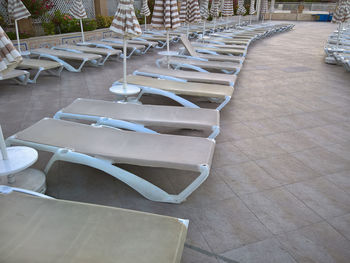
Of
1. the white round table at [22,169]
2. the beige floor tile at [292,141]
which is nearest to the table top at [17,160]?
the white round table at [22,169]

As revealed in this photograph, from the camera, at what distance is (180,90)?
430 centimetres

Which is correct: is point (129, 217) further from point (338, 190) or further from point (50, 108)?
point (50, 108)

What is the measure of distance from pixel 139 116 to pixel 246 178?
1.36 meters

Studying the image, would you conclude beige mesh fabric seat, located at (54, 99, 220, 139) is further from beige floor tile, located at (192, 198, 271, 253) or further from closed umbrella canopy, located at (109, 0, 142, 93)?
closed umbrella canopy, located at (109, 0, 142, 93)

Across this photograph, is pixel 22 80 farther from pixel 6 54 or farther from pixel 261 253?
pixel 261 253

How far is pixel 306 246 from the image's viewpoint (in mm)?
1999

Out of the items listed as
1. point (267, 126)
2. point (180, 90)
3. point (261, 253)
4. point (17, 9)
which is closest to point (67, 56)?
point (17, 9)

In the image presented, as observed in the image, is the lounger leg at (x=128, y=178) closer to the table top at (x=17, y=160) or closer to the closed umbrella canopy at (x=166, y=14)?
the table top at (x=17, y=160)

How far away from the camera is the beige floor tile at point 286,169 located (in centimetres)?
278

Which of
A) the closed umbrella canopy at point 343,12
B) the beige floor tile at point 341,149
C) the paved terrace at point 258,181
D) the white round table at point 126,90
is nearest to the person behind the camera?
the paved terrace at point 258,181

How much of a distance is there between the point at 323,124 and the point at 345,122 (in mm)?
372

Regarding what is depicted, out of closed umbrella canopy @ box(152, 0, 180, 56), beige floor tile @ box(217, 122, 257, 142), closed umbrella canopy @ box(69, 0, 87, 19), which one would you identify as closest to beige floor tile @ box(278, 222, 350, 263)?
beige floor tile @ box(217, 122, 257, 142)

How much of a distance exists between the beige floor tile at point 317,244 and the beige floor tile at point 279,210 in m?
0.07

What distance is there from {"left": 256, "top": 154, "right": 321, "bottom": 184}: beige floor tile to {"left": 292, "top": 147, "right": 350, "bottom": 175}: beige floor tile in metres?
0.09
